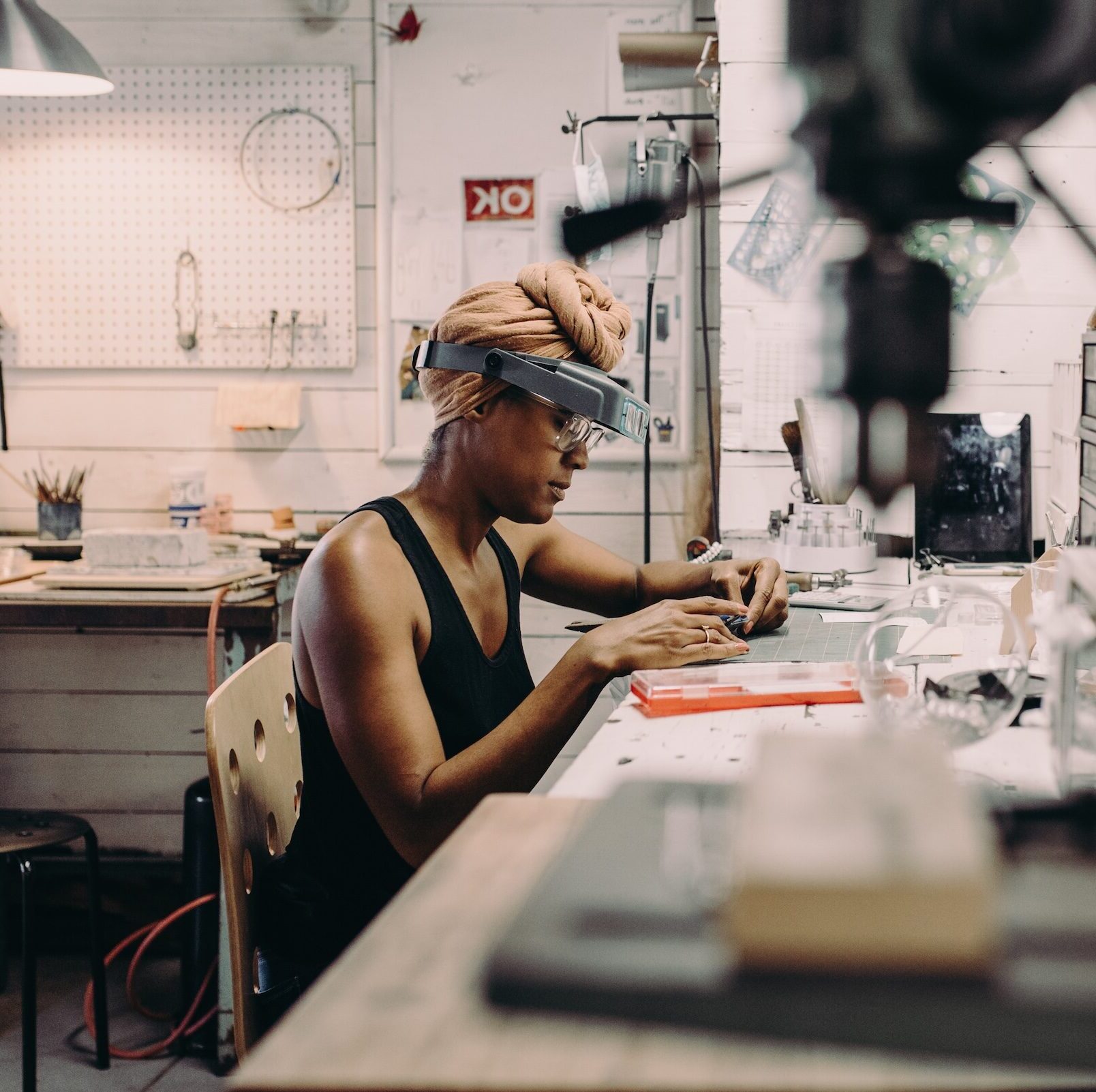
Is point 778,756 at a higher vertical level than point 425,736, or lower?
higher

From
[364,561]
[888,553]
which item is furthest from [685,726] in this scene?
[888,553]

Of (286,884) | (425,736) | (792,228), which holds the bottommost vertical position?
(286,884)

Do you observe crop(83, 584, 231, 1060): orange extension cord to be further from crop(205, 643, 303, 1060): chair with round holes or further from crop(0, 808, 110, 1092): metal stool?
crop(205, 643, 303, 1060): chair with round holes

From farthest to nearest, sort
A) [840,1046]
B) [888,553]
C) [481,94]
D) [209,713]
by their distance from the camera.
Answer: [481,94] → [888,553] → [209,713] → [840,1046]

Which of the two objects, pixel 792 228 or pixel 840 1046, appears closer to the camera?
pixel 840 1046

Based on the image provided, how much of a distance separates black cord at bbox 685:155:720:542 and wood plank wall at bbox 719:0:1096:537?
19 centimetres

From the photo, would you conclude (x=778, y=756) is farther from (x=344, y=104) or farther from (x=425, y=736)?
(x=344, y=104)

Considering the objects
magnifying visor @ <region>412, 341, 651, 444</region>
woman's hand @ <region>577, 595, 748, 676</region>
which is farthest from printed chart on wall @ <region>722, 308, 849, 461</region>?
magnifying visor @ <region>412, 341, 651, 444</region>

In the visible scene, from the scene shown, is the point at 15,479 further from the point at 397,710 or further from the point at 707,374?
the point at 397,710

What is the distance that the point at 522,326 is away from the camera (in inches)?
59.1

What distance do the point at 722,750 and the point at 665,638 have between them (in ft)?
1.15

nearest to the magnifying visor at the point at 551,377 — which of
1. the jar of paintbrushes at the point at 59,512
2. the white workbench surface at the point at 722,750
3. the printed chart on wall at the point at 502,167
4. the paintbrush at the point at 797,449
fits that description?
the white workbench surface at the point at 722,750

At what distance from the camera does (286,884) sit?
1.38 metres

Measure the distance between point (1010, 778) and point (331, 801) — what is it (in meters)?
0.79
